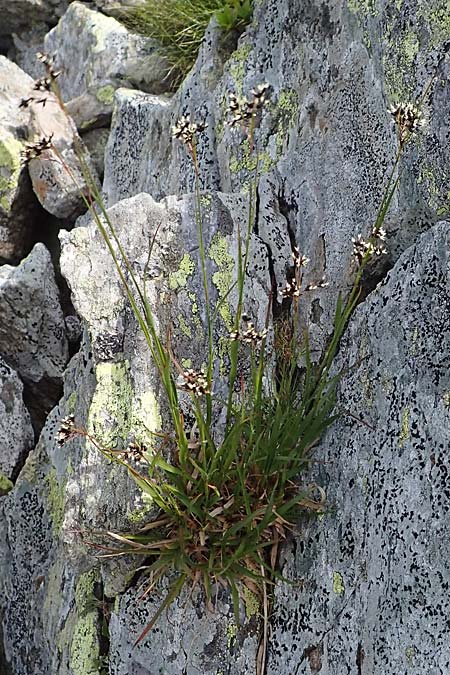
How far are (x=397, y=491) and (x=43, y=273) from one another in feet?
10.6

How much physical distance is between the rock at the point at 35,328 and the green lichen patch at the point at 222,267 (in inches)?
69.4

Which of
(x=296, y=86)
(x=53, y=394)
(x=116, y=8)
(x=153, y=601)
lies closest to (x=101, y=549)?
(x=153, y=601)

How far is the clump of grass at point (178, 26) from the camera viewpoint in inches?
246

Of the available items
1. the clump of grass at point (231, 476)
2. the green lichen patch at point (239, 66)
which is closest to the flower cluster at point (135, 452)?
the clump of grass at point (231, 476)

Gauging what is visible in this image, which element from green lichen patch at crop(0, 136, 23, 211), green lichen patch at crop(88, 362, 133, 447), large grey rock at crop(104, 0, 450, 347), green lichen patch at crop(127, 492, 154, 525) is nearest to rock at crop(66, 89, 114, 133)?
green lichen patch at crop(0, 136, 23, 211)

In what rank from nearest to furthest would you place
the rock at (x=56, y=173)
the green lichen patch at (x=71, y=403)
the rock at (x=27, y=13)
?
the green lichen patch at (x=71, y=403), the rock at (x=56, y=173), the rock at (x=27, y=13)

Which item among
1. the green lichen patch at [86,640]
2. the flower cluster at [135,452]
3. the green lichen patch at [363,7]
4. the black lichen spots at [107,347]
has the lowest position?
the green lichen patch at [86,640]

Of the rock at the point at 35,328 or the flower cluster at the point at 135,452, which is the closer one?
the flower cluster at the point at 135,452

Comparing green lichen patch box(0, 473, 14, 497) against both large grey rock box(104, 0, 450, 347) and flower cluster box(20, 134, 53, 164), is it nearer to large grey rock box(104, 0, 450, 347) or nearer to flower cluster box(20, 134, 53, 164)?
large grey rock box(104, 0, 450, 347)

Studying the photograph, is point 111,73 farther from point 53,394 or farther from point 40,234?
point 53,394

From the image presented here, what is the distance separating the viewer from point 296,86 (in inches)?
191

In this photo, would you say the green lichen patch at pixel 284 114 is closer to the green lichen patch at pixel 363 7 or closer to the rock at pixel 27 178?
the green lichen patch at pixel 363 7

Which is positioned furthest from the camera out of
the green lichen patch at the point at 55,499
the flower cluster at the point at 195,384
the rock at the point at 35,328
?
the rock at the point at 35,328

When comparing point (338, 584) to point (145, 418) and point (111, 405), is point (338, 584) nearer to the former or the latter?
point (145, 418)
